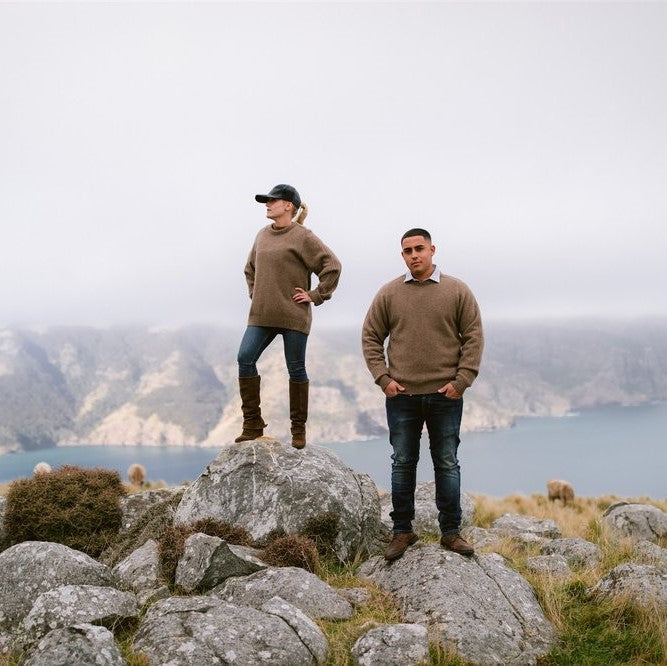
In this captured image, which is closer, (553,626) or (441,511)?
(553,626)

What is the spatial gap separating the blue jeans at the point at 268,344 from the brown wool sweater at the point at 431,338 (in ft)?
6.31

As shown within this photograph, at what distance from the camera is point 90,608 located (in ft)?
18.6

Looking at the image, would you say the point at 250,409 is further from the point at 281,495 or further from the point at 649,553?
the point at 649,553

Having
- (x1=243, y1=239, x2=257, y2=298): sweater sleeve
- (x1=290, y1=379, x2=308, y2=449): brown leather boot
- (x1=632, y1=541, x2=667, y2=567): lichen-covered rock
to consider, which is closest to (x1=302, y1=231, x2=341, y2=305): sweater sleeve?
(x1=243, y1=239, x2=257, y2=298): sweater sleeve

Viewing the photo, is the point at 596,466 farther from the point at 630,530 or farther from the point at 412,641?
the point at 412,641

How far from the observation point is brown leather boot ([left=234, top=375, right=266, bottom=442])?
28.9 ft

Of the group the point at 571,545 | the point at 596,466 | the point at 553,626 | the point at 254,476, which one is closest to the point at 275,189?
the point at 254,476

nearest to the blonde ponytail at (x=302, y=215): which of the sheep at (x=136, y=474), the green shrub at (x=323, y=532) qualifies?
the green shrub at (x=323, y=532)

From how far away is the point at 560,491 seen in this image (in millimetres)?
26547

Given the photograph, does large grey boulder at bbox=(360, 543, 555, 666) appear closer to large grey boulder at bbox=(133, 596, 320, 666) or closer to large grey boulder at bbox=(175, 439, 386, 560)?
large grey boulder at bbox=(175, 439, 386, 560)

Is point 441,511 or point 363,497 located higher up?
point 441,511

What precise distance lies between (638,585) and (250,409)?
5.91 meters

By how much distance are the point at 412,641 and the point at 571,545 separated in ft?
21.8

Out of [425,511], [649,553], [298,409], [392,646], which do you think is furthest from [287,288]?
[649,553]
